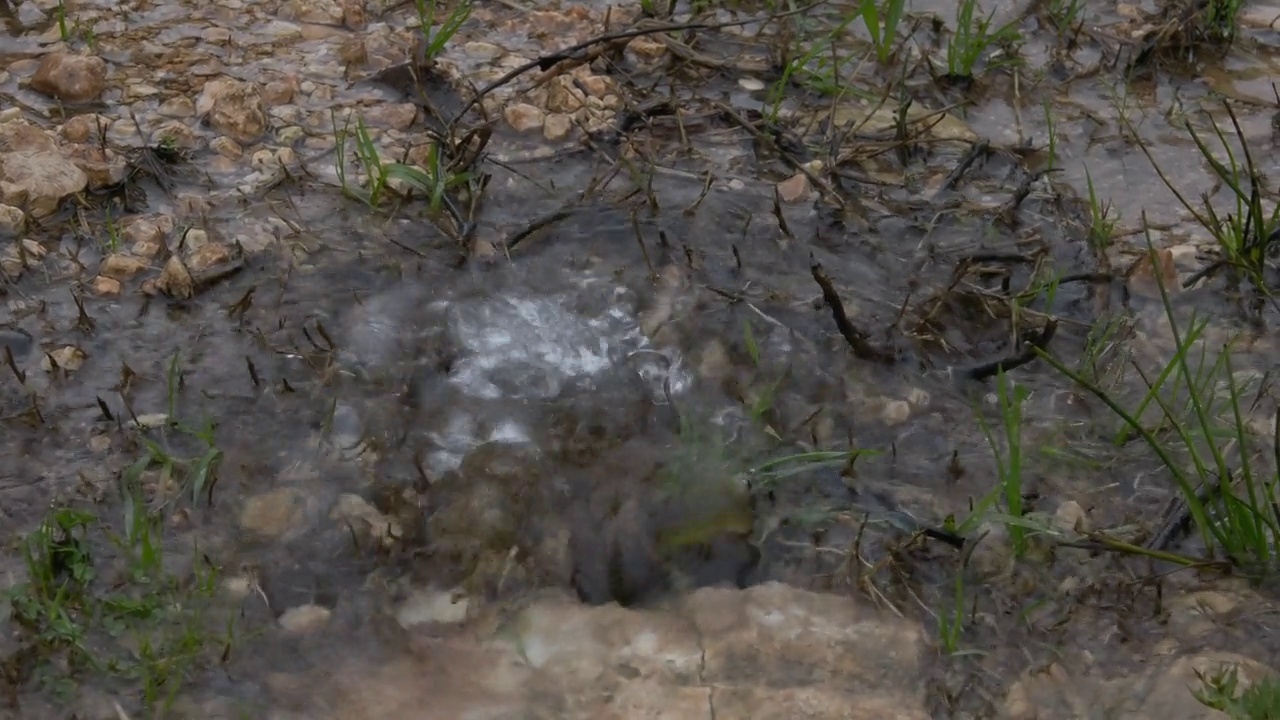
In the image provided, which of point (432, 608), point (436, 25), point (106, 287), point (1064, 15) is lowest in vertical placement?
point (432, 608)

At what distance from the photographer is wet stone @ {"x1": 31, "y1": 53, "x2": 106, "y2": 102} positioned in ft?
9.29

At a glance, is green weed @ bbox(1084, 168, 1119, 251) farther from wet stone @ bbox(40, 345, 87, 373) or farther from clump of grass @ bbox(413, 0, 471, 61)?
wet stone @ bbox(40, 345, 87, 373)

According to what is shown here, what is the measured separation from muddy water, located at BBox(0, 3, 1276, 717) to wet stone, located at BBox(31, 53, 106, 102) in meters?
0.04

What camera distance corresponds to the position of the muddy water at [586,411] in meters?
1.79

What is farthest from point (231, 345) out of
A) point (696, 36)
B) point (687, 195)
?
point (696, 36)

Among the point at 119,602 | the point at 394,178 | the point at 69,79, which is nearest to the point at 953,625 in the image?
the point at 119,602

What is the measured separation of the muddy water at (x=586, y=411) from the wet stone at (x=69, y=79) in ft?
0.14

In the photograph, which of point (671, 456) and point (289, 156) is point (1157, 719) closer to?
point (671, 456)

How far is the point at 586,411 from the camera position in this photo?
2219 millimetres

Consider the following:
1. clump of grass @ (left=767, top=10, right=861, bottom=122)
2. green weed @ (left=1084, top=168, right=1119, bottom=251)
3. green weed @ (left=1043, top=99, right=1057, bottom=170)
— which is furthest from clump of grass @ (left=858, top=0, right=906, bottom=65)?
green weed @ (left=1084, top=168, right=1119, bottom=251)

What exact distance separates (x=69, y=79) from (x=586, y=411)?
1560mm

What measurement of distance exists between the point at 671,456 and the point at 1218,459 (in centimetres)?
86

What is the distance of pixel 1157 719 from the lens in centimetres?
171

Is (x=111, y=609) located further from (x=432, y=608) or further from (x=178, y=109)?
(x=178, y=109)
